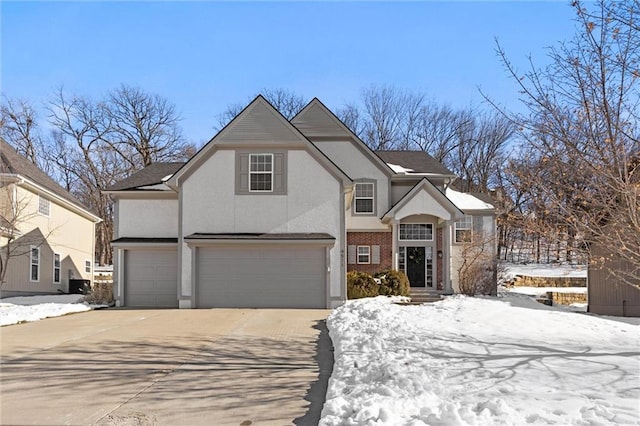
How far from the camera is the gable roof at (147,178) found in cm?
2276

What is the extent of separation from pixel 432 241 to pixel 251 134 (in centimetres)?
904

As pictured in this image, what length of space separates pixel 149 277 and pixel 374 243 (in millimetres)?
9121

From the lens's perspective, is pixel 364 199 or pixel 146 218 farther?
pixel 364 199

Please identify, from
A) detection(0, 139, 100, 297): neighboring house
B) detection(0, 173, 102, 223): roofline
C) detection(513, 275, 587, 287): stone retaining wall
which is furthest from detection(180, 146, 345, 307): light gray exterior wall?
detection(513, 275, 587, 287): stone retaining wall

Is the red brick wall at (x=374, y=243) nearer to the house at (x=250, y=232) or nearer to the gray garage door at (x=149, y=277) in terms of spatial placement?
the house at (x=250, y=232)

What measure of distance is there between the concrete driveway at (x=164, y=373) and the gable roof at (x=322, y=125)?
12.5 metres

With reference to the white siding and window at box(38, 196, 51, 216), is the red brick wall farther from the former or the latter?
window at box(38, 196, 51, 216)

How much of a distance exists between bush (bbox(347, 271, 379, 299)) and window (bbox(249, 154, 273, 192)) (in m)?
4.39

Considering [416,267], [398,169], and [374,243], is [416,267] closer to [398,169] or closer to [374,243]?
[374,243]

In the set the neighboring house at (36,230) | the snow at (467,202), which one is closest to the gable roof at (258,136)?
the neighboring house at (36,230)

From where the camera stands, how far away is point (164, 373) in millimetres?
8578

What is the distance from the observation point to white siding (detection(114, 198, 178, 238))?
22.2 metres

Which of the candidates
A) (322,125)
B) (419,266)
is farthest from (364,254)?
(322,125)

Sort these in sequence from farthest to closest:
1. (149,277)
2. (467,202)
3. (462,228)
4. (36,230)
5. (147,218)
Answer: (467,202)
(462,228)
(36,230)
(147,218)
(149,277)
